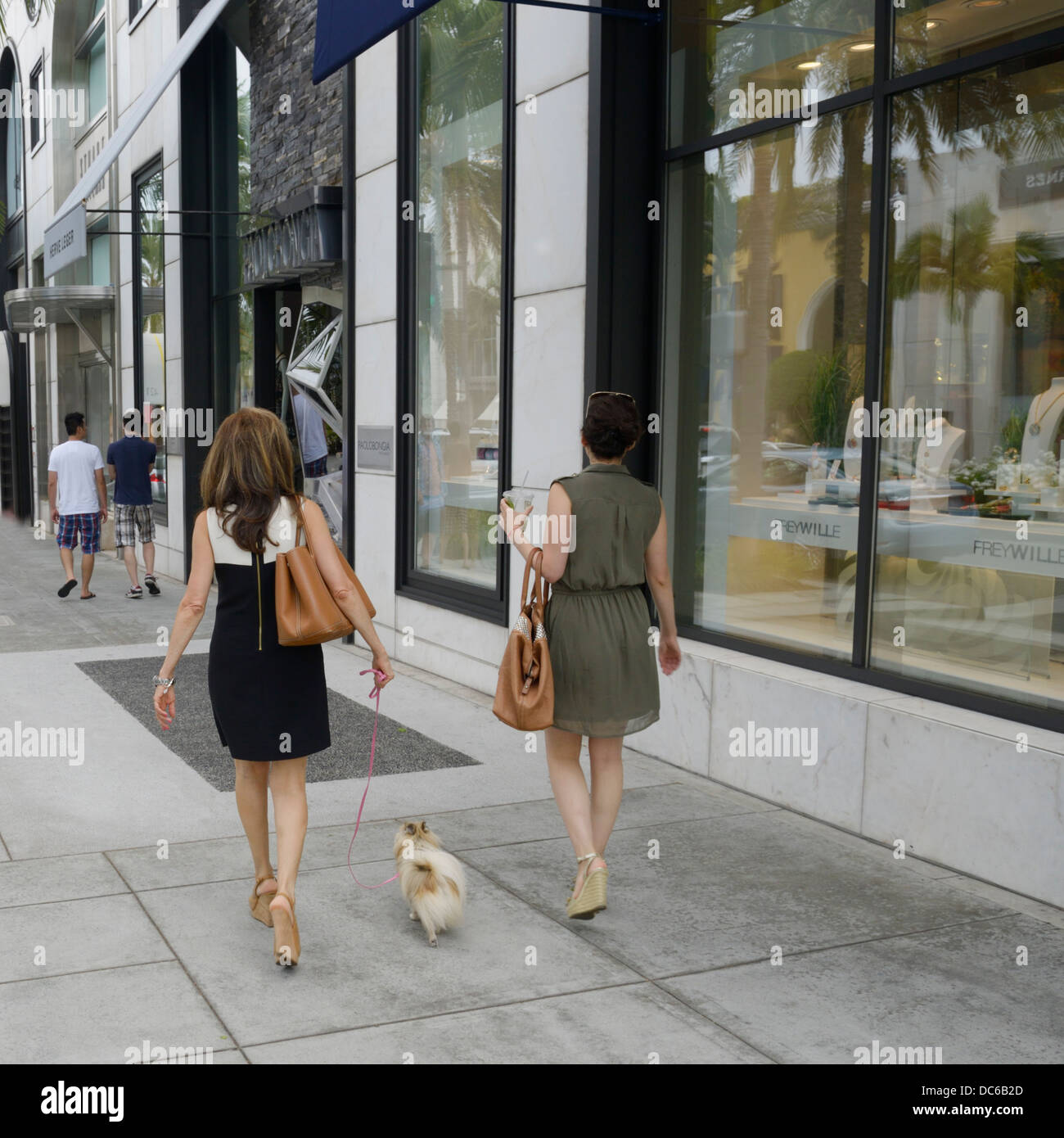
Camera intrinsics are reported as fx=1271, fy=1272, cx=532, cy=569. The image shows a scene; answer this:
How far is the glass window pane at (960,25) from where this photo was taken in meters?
5.10

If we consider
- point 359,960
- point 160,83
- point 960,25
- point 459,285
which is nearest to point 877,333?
point 960,25

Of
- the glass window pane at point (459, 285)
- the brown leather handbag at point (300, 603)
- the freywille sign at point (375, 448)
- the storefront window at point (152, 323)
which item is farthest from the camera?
the storefront window at point (152, 323)

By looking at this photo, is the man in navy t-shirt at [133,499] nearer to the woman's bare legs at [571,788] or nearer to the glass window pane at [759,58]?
the glass window pane at [759,58]

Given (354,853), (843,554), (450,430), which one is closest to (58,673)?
(450,430)

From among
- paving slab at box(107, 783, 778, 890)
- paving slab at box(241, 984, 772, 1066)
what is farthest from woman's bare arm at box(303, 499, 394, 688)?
paving slab at box(107, 783, 778, 890)

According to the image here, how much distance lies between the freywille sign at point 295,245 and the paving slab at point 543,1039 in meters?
8.11

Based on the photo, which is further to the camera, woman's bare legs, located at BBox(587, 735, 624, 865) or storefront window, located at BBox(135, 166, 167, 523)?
storefront window, located at BBox(135, 166, 167, 523)

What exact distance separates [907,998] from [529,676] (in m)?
1.60

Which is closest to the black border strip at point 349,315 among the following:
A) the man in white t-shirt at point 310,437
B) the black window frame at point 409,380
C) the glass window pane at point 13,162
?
the black window frame at point 409,380

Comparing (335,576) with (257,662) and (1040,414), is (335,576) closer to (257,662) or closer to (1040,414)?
(257,662)

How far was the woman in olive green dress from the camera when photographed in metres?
4.51

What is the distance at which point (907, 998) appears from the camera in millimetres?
3932

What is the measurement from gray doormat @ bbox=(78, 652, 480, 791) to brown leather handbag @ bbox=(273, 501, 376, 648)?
89.8 inches

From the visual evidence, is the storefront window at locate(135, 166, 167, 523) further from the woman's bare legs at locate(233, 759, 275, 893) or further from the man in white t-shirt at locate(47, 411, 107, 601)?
the woman's bare legs at locate(233, 759, 275, 893)
